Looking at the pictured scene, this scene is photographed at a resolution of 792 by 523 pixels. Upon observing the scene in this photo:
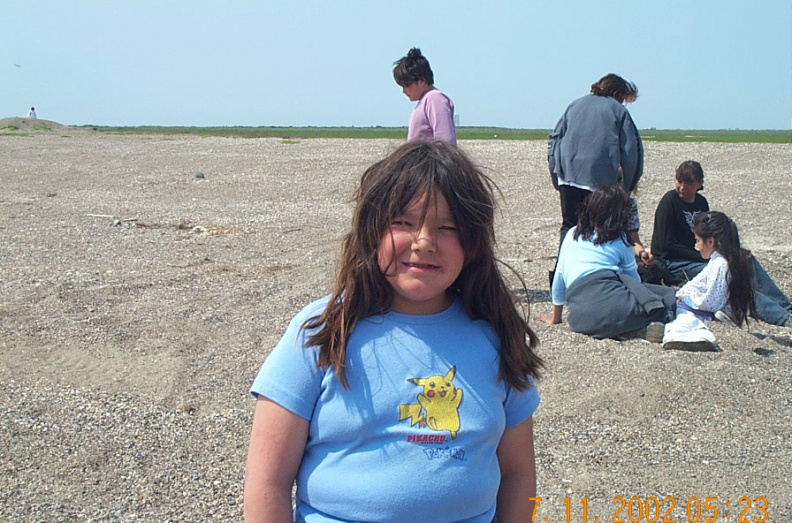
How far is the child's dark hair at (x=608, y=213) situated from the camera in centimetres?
568

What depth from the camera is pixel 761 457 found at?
12.0 feet

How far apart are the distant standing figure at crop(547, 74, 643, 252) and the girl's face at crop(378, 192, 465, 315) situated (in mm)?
4489

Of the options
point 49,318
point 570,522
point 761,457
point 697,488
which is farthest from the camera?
point 49,318

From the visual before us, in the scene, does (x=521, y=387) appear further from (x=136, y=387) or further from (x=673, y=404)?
(x=136, y=387)

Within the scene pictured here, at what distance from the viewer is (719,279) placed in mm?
5773

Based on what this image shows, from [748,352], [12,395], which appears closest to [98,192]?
[12,395]

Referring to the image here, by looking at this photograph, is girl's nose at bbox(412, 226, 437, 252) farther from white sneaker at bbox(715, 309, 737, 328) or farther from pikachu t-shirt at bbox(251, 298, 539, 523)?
white sneaker at bbox(715, 309, 737, 328)

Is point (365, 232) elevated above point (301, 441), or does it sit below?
above

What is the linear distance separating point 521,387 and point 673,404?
8.73 feet

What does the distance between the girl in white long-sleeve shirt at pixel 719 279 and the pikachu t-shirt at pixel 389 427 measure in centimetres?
413

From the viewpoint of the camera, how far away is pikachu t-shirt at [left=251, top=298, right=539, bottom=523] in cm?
171
